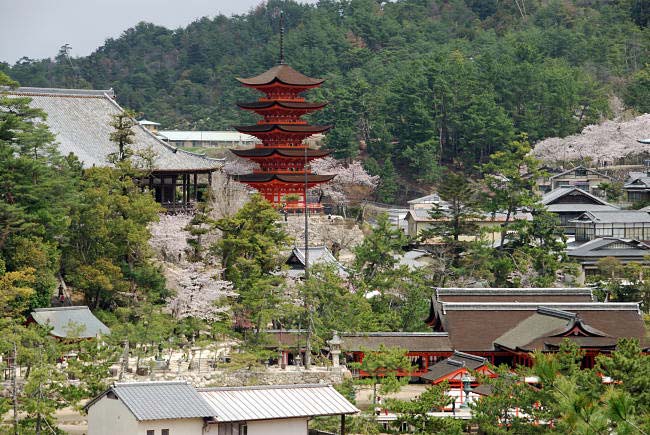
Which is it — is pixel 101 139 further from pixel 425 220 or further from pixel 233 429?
pixel 233 429

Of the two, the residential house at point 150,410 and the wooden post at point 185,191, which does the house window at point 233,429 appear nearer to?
the residential house at point 150,410

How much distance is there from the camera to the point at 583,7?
100938mm

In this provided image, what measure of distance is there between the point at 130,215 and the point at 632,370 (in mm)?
18006

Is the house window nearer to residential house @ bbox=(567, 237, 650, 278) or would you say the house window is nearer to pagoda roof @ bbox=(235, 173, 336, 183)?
residential house @ bbox=(567, 237, 650, 278)

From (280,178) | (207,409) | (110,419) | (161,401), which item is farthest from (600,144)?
(110,419)

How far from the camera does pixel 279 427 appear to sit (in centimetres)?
3044

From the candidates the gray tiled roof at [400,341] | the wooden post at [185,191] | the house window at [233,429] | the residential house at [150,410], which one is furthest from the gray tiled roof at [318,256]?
the residential house at [150,410]

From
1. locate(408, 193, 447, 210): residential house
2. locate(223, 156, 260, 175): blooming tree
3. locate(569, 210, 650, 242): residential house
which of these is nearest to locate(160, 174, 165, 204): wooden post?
locate(223, 156, 260, 175): blooming tree

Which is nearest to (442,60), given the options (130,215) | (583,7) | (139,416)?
(583,7)

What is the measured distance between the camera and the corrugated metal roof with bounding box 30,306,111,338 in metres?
39.1

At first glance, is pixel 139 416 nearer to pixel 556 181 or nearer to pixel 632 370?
pixel 632 370

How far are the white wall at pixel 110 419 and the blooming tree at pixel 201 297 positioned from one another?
1143 centimetres

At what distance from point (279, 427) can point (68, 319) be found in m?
11.6

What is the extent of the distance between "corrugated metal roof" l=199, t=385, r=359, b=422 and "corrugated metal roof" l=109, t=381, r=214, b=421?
439 millimetres
